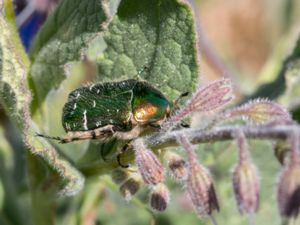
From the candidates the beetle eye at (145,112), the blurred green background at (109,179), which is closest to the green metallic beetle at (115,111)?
the beetle eye at (145,112)

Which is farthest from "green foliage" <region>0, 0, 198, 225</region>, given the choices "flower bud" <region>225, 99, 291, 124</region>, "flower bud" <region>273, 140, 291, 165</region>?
"flower bud" <region>273, 140, 291, 165</region>

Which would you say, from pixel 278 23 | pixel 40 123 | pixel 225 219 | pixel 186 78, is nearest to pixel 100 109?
pixel 186 78

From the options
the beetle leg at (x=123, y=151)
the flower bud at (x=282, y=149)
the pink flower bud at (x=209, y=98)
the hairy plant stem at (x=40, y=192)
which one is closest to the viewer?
the flower bud at (x=282, y=149)

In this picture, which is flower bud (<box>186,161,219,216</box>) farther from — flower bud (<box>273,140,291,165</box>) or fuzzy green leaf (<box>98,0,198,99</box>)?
fuzzy green leaf (<box>98,0,198,99</box>)

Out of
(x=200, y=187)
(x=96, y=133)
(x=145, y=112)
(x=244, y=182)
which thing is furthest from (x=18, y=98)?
(x=244, y=182)

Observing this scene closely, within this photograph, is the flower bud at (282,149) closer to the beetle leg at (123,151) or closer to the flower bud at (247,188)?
the flower bud at (247,188)
